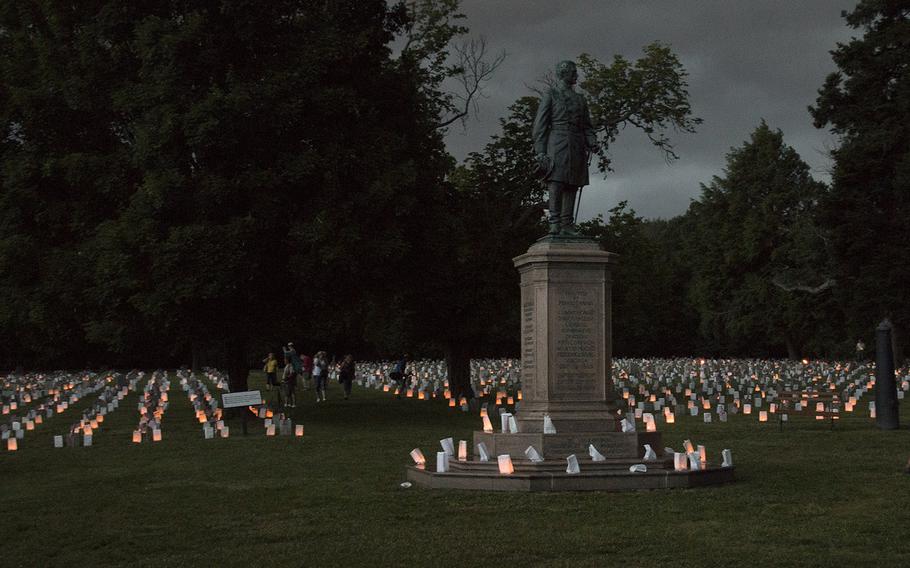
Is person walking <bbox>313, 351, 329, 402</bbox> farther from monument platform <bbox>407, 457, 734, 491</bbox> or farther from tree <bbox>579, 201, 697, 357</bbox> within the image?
tree <bbox>579, 201, 697, 357</bbox>

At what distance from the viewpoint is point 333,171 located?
2581cm

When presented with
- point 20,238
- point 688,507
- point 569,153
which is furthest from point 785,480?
point 20,238

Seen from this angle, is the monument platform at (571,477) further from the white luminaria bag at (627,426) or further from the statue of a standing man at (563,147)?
the statue of a standing man at (563,147)

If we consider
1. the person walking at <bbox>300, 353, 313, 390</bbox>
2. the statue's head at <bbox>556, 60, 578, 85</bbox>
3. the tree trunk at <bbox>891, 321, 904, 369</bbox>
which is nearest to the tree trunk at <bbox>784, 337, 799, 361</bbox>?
the tree trunk at <bbox>891, 321, 904, 369</bbox>

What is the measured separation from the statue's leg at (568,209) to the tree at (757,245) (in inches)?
2053

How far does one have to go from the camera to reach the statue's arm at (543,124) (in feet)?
51.8

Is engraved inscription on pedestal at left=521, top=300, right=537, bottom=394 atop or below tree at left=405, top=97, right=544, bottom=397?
below

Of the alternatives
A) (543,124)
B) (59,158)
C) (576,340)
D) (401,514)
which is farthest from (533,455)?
(59,158)

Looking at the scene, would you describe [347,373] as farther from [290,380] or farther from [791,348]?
[791,348]

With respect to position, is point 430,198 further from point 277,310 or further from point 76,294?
point 76,294

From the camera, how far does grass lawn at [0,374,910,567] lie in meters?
9.69

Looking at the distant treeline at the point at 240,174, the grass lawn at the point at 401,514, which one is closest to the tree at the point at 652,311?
the distant treeline at the point at 240,174

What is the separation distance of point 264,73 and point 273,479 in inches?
505

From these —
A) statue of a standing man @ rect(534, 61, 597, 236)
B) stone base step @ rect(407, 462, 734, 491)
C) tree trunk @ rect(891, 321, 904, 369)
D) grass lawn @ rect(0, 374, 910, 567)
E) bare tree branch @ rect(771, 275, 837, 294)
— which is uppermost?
bare tree branch @ rect(771, 275, 837, 294)
